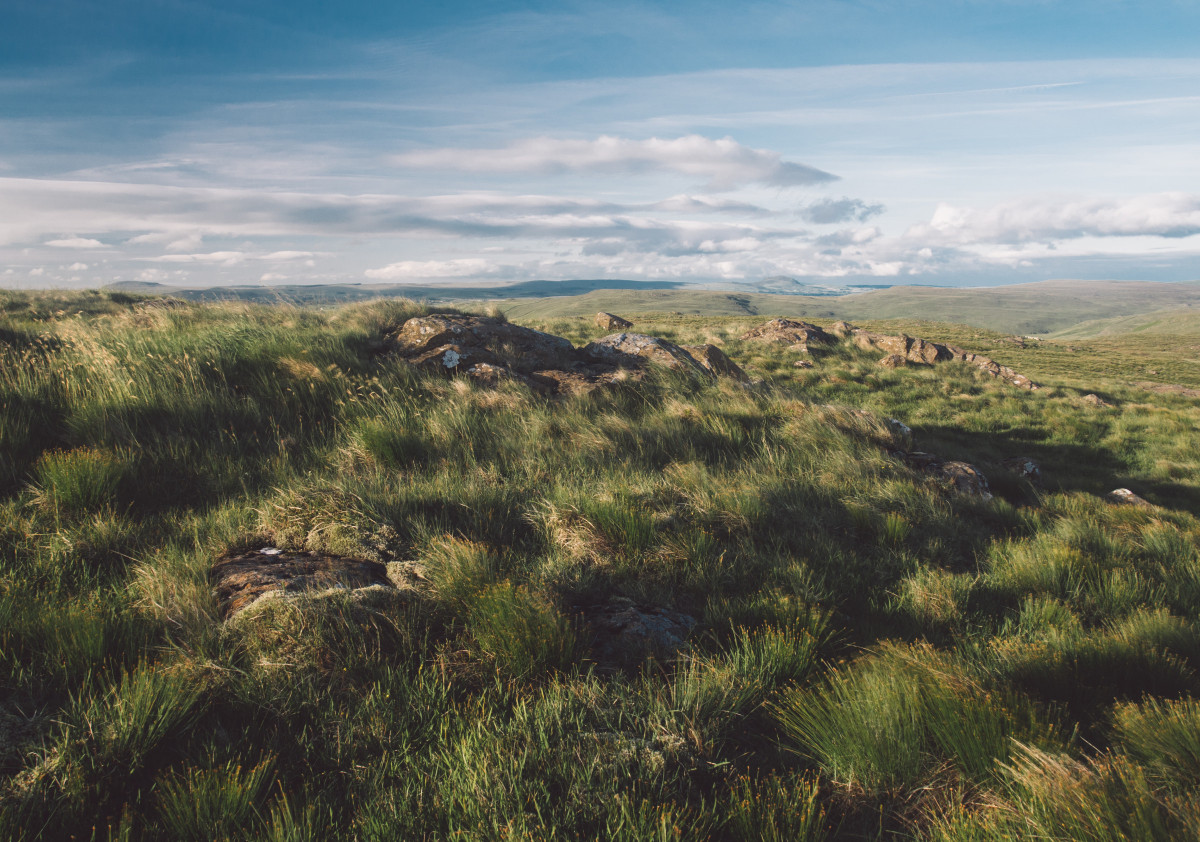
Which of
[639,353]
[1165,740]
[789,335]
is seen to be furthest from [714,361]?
[789,335]

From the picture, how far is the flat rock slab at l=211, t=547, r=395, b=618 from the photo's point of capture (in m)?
3.01

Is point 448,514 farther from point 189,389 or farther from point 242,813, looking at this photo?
point 189,389

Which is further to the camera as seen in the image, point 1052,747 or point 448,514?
point 448,514

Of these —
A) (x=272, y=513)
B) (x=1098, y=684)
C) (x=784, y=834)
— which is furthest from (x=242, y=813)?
(x=1098, y=684)

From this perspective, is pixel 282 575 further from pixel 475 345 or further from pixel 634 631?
pixel 475 345

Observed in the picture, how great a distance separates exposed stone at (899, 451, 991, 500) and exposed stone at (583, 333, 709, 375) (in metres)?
4.07

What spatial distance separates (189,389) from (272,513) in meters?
3.42

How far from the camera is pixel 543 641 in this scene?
8.75 feet

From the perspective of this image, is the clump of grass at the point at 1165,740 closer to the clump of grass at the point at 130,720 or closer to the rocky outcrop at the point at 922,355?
the clump of grass at the point at 130,720

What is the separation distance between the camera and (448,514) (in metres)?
4.27

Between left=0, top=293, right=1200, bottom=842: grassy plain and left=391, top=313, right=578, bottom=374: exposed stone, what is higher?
left=391, top=313, right=578, bottom=374: exposed stone

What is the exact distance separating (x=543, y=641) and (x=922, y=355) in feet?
77.5

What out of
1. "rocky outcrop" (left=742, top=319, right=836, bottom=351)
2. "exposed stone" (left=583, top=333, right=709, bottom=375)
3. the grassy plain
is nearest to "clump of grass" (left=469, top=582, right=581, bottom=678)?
the grassy plain

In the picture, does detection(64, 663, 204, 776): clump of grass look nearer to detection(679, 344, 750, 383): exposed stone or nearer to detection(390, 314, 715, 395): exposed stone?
detection(390, 314, 715, 395): exposed stone
